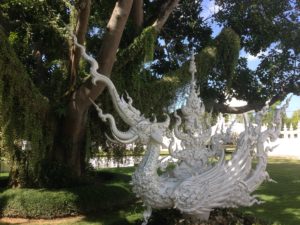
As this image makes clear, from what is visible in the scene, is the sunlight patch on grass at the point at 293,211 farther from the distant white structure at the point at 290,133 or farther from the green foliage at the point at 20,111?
the distant white structure at the point at 290,133

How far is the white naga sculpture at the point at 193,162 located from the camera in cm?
563

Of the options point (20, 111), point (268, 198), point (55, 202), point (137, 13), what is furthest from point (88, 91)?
point (268, 198)

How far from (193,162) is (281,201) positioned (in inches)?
188

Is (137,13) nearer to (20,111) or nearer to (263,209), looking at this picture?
(20,111)

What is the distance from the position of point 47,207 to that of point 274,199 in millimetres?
5506

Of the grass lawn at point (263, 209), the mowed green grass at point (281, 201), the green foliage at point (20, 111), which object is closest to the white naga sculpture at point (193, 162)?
the grass lawn at point (263, 209)

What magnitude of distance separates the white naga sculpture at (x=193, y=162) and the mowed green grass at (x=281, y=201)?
1.55 metres

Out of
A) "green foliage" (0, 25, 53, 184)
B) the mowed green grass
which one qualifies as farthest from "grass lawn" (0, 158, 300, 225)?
"green foliage" (0, 25, 53, 184)

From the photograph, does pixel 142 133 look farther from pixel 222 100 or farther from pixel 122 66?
pixel 222 100

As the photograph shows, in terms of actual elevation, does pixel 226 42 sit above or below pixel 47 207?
above

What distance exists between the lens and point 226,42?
443 inches

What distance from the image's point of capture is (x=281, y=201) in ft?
33.1

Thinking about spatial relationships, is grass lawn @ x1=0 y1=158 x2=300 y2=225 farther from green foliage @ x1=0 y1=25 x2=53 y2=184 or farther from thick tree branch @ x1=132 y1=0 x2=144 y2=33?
thick tree branch @ x1=132 y1=0 x2=144 y2=33

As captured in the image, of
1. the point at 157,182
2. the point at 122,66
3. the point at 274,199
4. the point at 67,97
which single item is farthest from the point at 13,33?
the point at 274,199
